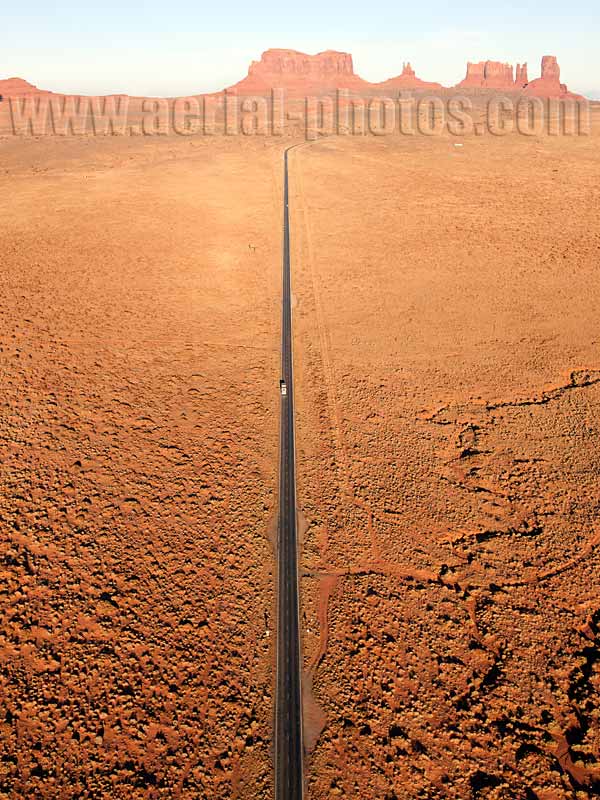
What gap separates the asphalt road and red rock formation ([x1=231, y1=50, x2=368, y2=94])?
152m

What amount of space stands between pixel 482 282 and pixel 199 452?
50.7 feet

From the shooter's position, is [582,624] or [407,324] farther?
[407,324]

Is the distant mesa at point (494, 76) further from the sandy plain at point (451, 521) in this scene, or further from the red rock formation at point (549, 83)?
the sandy plain at point (451, 521)

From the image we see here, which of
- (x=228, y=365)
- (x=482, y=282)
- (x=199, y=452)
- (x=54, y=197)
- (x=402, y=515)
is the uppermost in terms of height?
(x=54, y=197)

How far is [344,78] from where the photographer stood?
457ft

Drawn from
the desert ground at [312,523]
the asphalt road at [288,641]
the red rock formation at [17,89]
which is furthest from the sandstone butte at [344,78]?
the asphalt road at [288,641]

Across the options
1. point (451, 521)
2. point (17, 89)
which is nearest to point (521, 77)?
point (17, 89)

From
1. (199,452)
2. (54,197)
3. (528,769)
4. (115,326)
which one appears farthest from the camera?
(54,197)

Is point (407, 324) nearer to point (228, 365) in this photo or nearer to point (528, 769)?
point (228, 365)

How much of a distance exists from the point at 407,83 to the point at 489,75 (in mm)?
28446

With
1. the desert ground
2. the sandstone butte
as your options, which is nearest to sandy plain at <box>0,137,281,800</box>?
the desert ground

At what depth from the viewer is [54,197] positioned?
1292 inches

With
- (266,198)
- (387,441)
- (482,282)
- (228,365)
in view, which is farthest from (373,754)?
(266,198)

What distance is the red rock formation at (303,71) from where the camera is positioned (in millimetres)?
135250
